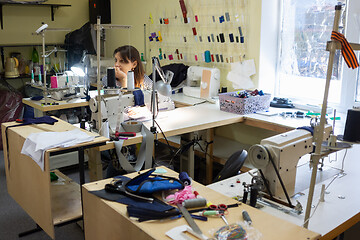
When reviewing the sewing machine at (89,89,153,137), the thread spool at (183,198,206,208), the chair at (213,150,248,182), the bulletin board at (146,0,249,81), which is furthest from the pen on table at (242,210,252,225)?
the bulletin board at (146,0,249,81)

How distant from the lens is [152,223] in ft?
4.56

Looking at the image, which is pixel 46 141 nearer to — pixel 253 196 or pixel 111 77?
pixel 111 77

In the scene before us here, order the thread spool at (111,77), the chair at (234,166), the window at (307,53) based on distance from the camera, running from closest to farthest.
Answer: the chair at (234,166)
the thread spool at (111,77)
the window at (307,53)

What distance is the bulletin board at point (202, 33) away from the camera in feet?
12.3

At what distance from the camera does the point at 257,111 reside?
3.29 m

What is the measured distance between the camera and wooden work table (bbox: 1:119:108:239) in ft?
7.09

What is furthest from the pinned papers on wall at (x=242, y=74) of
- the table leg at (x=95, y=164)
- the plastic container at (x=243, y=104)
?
the table leg at (x=95, y=164)

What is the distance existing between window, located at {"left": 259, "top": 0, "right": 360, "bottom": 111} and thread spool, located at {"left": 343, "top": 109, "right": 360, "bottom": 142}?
144 cm

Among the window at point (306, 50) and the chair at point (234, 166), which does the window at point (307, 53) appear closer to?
the window at point (306, 50)

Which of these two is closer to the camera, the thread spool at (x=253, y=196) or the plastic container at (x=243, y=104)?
the thread spool at (x=253, y=196)

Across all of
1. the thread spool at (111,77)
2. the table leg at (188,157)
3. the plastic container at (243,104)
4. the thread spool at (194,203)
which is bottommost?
the table leg at (188,157)

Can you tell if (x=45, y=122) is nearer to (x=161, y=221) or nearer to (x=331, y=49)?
(x=161, y=221)

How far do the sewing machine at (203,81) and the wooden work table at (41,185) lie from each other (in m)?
1.57

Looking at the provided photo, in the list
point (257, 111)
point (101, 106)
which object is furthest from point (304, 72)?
point (101, 106)
